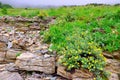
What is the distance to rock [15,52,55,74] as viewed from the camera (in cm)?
1147

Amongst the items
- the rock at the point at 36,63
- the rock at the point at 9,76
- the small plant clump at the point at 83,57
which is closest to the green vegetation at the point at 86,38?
the small plant clump at the point at 83,57

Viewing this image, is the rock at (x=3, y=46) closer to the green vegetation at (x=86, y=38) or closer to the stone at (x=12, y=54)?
the stone at (x=12, y=54)

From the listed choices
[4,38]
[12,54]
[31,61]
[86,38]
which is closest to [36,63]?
[31,61]

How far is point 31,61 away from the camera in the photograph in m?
11.7

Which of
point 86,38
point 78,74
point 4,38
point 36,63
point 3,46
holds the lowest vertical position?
point 78,74

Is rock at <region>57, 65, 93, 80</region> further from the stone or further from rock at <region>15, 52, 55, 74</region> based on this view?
the stone

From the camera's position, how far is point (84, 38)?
40.5 feet

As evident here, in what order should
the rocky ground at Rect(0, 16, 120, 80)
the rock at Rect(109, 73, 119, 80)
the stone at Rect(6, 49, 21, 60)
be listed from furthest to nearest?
the stone at Rect(6, 49, 21, 60)
the rocky ground at Rect(0, 16, 120, 80)
the rock at Rect(109, 73, 119, 80)

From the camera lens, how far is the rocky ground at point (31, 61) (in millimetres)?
11281

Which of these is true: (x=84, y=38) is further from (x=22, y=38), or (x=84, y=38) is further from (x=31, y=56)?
(x=22, y=38)

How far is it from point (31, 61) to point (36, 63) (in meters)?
0.22

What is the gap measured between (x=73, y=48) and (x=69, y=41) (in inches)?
35.9

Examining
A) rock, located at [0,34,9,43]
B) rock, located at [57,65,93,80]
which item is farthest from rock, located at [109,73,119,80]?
rock, located at [0,34,9,43]

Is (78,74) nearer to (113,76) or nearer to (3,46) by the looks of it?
(113,76)
